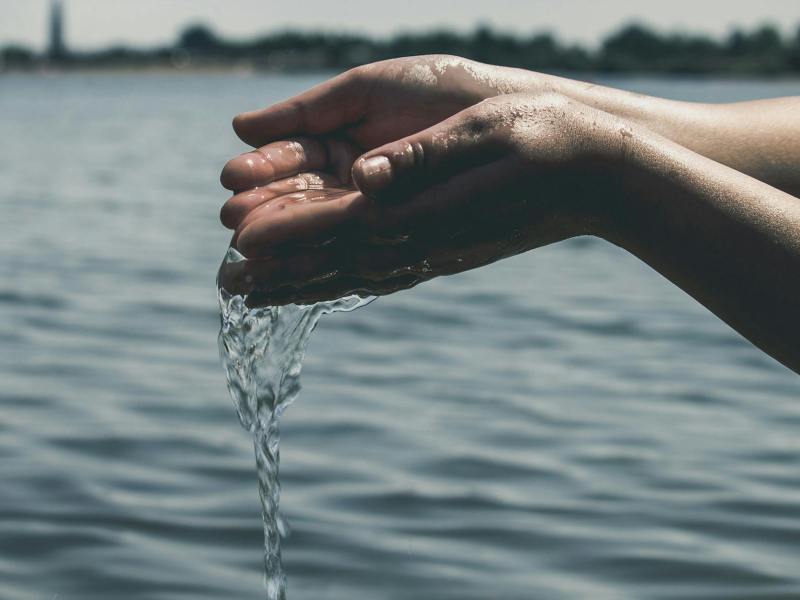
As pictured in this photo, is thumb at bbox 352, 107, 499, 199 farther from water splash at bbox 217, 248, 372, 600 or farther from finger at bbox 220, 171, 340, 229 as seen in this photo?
water splash at bbox 217, 248, 372, 600

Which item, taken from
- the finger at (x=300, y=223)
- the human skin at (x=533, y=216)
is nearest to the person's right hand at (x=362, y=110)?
the human skin at (x=533, y=216)

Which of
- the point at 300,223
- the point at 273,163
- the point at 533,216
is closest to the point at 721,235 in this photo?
the point at 533,216

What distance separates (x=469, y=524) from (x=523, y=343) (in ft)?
13.8

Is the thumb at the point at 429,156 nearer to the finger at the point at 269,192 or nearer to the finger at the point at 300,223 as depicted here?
the finger at the point at 300,223

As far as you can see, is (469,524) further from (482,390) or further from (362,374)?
(362,374)

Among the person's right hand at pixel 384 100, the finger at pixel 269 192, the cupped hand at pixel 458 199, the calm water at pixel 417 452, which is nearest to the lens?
the cupped hand at pixel 458 199

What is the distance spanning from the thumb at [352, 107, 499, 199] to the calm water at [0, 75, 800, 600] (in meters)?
2.61

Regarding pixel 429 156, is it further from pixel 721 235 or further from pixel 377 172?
pixel 721 235

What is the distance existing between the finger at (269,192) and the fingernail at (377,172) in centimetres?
55

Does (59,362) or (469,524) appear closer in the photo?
(469,524)

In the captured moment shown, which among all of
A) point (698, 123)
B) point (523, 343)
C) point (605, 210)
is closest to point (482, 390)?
point (523, 343)

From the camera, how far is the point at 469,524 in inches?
230

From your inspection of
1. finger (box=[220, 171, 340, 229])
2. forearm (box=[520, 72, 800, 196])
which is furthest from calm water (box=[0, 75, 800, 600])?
forearm (box=[520, 72, 800, 196])

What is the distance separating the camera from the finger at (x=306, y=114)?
3859 millimetres
